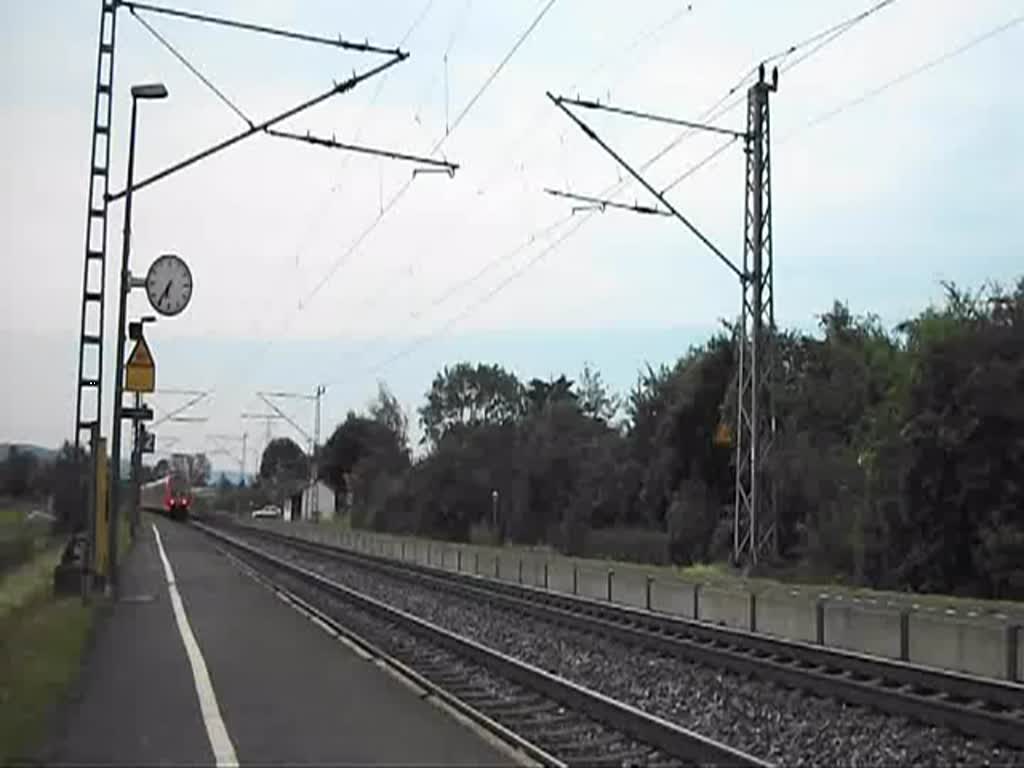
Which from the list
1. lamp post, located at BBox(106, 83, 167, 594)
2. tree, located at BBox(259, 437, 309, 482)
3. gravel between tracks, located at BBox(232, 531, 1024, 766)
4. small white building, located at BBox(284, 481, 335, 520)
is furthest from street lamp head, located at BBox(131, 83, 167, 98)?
tree, located at BBox(259, 437, 309, 482)

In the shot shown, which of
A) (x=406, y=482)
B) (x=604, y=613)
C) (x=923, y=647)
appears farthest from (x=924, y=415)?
(x=406, y=482)

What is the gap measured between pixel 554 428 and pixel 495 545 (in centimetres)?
1378


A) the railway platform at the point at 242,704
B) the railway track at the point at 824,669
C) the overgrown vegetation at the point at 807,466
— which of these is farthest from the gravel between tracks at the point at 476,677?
the overgrown vegetation at the point at 807,466

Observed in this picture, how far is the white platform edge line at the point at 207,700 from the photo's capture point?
1267 centimetres

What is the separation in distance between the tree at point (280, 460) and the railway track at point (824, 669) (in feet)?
471

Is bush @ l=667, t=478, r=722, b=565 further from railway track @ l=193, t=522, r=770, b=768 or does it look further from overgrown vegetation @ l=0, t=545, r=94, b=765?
railway track @ l=193, t=522, r=770, b=768

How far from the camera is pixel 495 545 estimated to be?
74312 mm

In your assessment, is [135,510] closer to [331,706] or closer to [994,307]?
[994,307]

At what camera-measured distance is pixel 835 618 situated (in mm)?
21422

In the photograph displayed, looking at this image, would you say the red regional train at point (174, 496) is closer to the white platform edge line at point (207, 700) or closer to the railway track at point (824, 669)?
the railway track at point (824, 669)

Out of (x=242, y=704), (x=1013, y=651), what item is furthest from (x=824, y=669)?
(x=242, y=704)

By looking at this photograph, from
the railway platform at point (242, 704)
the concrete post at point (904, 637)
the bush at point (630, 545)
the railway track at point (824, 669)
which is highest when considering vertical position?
the bush at point (630, 545)

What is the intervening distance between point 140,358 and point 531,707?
1612 centimetres

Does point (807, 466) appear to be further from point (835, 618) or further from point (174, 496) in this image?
point (174, 496)
